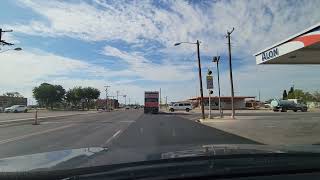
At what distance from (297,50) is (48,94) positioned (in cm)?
13563

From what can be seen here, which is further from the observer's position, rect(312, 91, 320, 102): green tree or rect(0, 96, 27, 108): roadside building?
rect(0, 96, 27, 108): roadside building

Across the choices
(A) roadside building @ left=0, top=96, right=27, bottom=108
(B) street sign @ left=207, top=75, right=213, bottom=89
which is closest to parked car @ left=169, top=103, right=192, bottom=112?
(B) street sign @ left=207, top=75, right=213, bottom=89

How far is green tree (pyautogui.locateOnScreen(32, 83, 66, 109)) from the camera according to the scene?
158 m

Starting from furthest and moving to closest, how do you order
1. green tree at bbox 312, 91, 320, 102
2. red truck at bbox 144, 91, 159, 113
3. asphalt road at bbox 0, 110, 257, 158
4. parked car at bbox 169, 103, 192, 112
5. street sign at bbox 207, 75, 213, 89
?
green tree at bbox 312, 91, 320, 102
parked car at bbox 169, 103, 192, 112
red truck at bbox 144, 91, 159, 113
street sign at bbox 207, 75, 213, 89
asphalt road at bbox 0, 110, 257, 158

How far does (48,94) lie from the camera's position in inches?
6245

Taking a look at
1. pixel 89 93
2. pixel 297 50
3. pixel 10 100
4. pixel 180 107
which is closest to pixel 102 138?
pixel 297 50

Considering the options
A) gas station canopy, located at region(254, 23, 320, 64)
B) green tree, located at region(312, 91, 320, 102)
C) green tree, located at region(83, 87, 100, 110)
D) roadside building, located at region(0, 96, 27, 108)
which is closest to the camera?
gas station canopy, located at region(254, 23, 320, 64)

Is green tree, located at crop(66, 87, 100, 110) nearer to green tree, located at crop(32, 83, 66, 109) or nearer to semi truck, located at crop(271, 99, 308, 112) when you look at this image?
green tree, located at crop(32, 83, 66, 109)

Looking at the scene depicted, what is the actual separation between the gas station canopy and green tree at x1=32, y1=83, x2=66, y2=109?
416ft

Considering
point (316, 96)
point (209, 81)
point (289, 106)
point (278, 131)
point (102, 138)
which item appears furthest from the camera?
point (316, 96)

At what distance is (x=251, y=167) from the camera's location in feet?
12.7

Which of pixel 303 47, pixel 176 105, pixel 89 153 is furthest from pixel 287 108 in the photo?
pixel 89 153

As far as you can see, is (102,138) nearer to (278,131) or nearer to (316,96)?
(278,131)

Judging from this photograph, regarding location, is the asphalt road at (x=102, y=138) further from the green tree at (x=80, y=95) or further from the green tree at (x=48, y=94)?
the green tree at (x=80, y=95)
